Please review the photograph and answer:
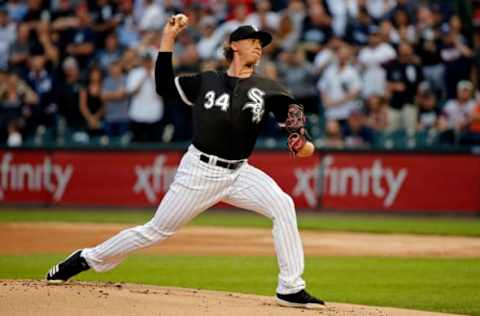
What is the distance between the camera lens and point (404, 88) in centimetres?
1797

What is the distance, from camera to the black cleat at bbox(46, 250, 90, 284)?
27.1 feet

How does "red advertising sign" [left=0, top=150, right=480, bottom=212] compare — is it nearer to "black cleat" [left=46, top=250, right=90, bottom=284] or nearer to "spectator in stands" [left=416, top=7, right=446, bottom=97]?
"spectator in stands" [left=416, top=7, right=446, bottom=97]

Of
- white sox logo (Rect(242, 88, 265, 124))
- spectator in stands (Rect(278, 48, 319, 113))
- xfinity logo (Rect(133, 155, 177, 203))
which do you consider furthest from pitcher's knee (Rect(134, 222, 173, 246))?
xfinity logo (Rect(133, 155, 177, 203))

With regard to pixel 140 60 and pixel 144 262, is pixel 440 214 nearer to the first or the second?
pixel 140 60

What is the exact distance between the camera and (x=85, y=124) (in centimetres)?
1947

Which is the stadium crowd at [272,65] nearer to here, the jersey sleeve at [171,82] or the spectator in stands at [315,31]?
the spectator in stands at [315,31]

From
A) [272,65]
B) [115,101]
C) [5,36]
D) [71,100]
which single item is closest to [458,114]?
[272,65]

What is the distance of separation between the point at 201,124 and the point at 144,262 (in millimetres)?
4720

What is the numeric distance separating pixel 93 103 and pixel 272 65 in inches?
139

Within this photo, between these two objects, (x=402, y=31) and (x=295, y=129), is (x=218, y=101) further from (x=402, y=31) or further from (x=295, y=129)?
(x=402, y=31)

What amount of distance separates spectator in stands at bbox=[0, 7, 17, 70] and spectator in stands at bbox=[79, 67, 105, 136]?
7.83 ft

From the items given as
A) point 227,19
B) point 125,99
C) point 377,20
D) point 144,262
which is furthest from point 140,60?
point 144,262

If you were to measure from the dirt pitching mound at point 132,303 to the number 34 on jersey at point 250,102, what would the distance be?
141 cm

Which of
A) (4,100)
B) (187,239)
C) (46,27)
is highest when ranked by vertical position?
(46,27)
